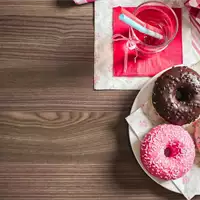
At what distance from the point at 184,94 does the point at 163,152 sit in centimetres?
13

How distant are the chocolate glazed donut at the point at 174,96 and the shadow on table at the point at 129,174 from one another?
0.31 ft

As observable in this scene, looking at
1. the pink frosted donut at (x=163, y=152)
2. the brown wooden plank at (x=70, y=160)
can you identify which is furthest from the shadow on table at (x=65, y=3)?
the pink frosted donut at (x=163, y=152)

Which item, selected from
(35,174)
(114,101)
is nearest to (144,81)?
(114,101)

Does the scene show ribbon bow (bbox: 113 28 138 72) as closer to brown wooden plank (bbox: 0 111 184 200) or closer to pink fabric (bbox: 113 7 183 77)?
pink fabric (bbox: 113 7 183 77)

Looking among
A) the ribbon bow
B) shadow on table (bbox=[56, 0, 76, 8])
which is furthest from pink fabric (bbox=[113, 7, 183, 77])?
shadow on table (bbox=[56, 0, 76, 8])

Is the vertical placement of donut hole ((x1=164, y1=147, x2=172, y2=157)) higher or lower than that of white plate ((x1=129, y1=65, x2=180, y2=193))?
lower

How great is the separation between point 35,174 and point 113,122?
0.21 metres

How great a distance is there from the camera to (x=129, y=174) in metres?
0.89

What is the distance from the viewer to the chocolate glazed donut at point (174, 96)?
2.76ft

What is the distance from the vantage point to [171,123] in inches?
33.8

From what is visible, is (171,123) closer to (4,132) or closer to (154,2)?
(154,2)

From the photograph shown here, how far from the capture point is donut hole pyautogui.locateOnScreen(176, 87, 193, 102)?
0.85m

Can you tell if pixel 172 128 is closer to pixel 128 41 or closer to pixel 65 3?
pixel 128 41

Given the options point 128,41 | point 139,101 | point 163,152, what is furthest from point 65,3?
point 163,152
